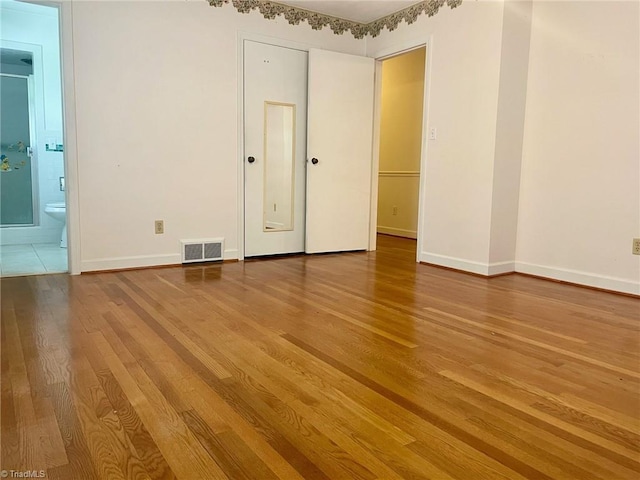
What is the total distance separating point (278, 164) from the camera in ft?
14.1

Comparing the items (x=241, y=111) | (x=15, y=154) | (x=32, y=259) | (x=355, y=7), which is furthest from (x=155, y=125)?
(x=15, y=154)

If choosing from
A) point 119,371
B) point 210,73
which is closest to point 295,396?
point 119,371

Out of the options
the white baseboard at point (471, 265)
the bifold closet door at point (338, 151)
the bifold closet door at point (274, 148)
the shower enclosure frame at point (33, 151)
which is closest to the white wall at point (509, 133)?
the white baseboard at point (471, 265)

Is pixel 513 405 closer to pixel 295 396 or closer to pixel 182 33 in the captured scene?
pixel 295 396

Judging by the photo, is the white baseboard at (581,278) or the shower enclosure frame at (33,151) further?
the shower enclosure frame at (33,151)

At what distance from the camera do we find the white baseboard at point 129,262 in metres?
3.46

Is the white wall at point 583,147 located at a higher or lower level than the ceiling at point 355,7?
lower

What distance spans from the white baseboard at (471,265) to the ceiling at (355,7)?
86.2 inches

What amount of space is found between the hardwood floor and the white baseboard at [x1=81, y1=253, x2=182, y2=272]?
478 mm

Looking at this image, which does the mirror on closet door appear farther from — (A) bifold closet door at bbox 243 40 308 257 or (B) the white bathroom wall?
(B) the white bathroom wall

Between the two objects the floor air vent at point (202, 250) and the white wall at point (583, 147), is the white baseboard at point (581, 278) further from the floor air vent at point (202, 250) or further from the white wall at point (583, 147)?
the floor air vent at point (202, 250)

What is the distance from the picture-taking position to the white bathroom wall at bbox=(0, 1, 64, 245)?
15.2ft
